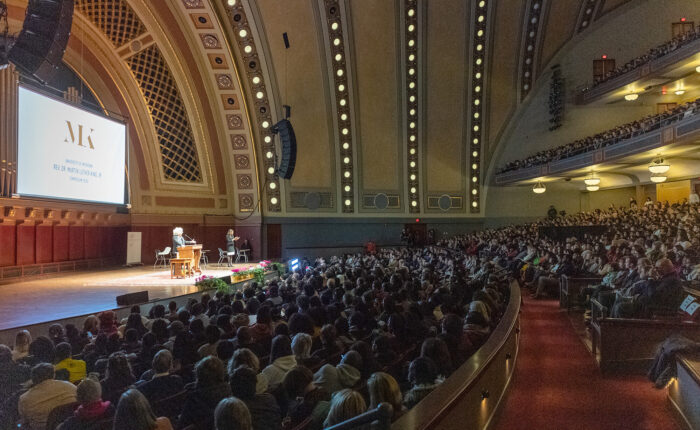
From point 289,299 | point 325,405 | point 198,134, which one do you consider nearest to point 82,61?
point 198,134

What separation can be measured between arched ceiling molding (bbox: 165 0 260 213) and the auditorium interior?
0.10m

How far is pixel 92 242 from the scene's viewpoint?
54.6ft

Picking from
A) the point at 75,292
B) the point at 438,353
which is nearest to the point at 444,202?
the point at 75,292

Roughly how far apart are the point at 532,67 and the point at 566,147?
4.26 m

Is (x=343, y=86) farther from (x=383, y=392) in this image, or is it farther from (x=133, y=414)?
(x=133, y=414)

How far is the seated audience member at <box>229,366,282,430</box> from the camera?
298cm

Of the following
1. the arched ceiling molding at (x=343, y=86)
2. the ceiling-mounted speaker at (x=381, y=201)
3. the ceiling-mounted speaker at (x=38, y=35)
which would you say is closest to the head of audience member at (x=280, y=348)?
the ceiling-mounted speaker at (x=38, y=35)

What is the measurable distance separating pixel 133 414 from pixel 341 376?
1534 millimetres

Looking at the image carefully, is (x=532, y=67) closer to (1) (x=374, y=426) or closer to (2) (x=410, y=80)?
(2) (x=410, y=80)

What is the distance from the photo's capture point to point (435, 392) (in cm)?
306

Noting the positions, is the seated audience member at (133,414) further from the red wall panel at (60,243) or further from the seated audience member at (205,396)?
the red wall panel at (60,243)

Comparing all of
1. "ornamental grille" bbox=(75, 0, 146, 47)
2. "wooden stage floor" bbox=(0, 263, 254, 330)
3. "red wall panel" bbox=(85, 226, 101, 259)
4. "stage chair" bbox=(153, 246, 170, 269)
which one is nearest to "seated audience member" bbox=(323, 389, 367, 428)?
"wooden stage floor" bbox=(0, 263, 254, 330)

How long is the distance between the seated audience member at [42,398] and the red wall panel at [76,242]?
553 inches

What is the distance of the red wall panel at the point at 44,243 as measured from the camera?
14.5m
